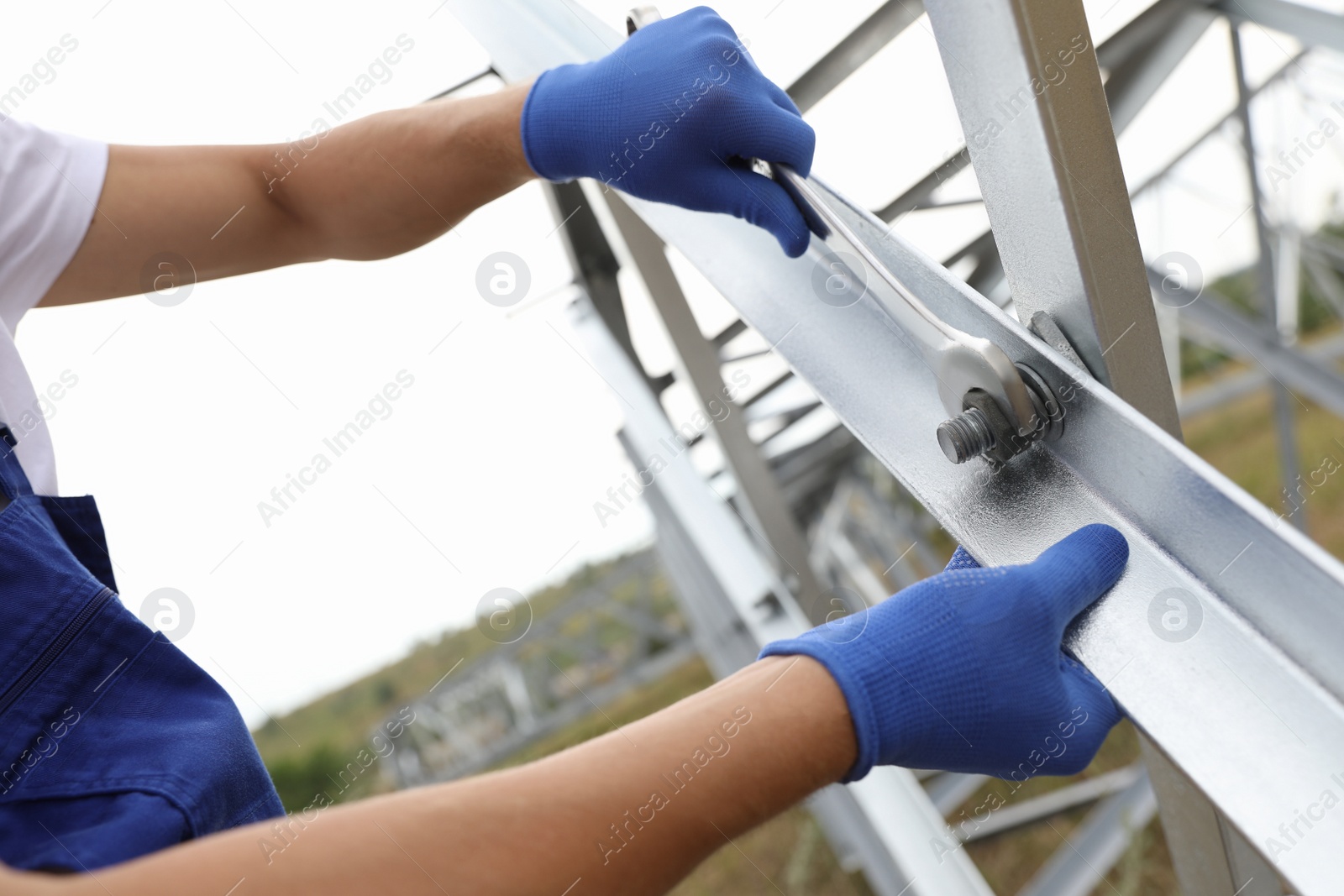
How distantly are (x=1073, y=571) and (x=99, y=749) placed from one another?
1.22 meters

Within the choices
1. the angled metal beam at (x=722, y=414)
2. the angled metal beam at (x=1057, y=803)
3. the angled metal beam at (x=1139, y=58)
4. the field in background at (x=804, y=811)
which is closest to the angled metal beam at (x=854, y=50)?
the angled metal beam at (x=1139, y=58)

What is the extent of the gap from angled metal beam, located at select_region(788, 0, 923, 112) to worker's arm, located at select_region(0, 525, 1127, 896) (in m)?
2.09

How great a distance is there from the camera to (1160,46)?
354 centimetres

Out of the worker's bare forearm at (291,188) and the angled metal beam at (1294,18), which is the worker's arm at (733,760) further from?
the angled metal beam at (1294,18)

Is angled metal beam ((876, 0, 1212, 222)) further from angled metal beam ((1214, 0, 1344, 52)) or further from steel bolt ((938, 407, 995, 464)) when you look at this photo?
steel bolt ((938, 407, 995, 464))

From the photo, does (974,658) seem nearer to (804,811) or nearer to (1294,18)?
(1294,18)

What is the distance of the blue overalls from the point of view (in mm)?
1048

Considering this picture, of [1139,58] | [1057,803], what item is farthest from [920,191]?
[1057,803]

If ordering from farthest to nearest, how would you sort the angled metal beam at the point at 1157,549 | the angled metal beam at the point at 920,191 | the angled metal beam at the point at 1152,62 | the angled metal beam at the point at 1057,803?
1. the angled metal beam at the point at 1057,803
2. the angled metal beam at the point at 1152,62
3. the angled metal beam at the point at 920,191
4. the angled metal beam at the point at 1157,549

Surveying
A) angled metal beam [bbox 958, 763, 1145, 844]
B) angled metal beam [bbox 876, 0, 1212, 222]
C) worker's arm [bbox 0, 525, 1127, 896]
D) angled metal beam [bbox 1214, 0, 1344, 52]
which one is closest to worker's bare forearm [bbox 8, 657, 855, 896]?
worker's arm [bbox 0, 525, 1127, 896]

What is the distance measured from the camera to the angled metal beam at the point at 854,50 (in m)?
2.65

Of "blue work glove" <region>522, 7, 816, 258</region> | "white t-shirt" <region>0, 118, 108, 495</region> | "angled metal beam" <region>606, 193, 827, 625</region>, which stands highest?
"white t-shirt" <region>0, 118, 108, 495</region>

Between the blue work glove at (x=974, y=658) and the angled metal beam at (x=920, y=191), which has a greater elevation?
the blue work glove at (x=974, y=658)

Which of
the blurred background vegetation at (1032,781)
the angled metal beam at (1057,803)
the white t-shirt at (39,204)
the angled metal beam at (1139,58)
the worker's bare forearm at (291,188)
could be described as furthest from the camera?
the blurred background vegetation at (1032,781)
